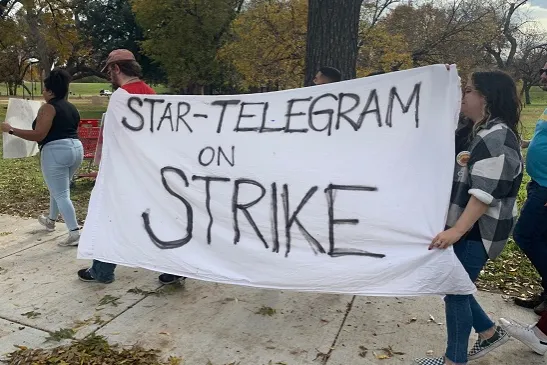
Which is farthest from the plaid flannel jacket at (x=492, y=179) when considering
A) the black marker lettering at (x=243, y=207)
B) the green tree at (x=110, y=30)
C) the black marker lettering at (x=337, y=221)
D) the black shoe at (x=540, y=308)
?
the green tree at (x=110, y=30)

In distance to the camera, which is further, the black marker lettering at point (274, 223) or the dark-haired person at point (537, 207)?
the dark-haired person at point (537, 207)

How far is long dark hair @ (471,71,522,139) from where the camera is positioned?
2.61m

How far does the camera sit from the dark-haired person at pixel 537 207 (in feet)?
11.4

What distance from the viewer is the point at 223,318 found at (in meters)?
3.60

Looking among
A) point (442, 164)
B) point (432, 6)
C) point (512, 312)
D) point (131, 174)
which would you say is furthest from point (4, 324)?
point (432, 6)

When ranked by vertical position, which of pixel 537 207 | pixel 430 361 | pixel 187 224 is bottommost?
pixel 430 361

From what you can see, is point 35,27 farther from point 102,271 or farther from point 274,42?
point 102,271

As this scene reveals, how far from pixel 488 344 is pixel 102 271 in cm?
280

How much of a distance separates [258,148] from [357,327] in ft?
4.49

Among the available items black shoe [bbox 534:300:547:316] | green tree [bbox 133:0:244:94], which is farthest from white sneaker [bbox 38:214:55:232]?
green tree [bbox 133:0:244:94]

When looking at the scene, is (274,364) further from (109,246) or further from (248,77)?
(248,77)

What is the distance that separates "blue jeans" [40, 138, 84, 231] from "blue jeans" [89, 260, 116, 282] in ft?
3.39

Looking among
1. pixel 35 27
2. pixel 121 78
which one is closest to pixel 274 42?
pixel 35 27

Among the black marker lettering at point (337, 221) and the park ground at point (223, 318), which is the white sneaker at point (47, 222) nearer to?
the park ground at point (223, 318)
